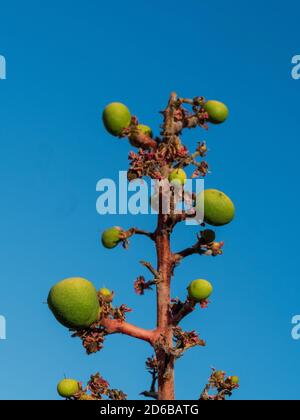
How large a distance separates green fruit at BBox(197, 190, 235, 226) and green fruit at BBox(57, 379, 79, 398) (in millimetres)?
3437

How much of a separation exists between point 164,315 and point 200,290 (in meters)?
0.75

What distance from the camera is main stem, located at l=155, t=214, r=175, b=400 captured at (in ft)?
34.6

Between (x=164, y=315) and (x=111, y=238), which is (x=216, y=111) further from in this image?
(x=164, y=315)

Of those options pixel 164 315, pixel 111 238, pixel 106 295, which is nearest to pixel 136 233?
pixel 111 238

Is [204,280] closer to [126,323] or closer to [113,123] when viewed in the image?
[126,323]

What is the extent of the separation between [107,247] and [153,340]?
70.2 inches

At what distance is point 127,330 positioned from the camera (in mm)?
10875

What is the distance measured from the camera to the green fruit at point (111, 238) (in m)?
11.3

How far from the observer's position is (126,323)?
1088 centimetres

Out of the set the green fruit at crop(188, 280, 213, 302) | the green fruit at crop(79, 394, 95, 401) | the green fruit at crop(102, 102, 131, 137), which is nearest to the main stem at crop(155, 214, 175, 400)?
the green fruit at crop(188, 280, 213, 302)

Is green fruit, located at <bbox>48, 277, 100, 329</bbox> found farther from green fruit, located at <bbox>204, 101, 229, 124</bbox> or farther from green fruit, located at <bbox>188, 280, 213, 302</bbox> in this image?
green fruit, located at <bbox>204, 101, 229, 124</bbox>

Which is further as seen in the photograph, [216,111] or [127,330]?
[216,111]
